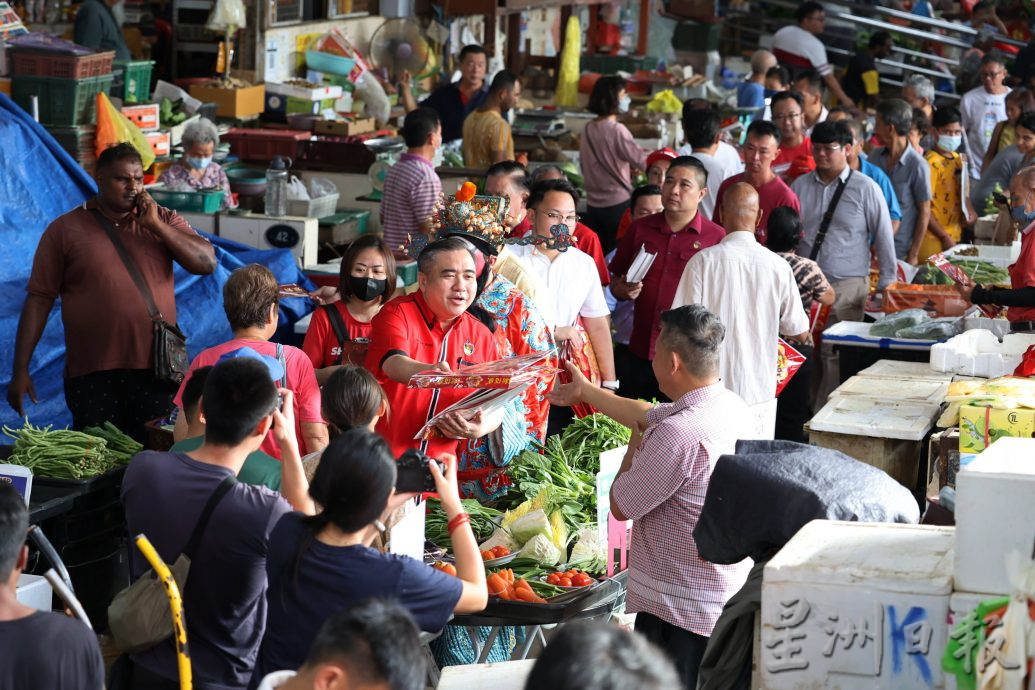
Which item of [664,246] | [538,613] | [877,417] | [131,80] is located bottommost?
[538,613]

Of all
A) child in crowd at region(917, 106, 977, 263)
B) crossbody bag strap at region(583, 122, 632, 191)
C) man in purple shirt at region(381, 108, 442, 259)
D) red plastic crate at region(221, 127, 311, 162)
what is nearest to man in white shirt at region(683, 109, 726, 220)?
crossbody bag strap at region(583, 122, 632, 191)

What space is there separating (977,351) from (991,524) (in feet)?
11.3

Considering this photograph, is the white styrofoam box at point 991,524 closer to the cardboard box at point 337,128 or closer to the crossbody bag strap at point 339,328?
the crossbody bag strap at point 339,328

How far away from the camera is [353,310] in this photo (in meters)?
5.58

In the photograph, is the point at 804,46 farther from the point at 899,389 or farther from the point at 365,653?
the point at 365,653

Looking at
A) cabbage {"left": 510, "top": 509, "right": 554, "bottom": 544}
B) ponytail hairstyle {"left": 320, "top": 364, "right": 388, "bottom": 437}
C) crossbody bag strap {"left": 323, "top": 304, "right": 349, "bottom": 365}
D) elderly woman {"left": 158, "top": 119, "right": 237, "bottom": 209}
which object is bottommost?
cabbage {"left": 510, "top": 509, "right": 554, "bottom": 544}

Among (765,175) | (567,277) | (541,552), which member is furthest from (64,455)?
(765,175)

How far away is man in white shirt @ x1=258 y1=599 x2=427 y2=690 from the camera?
237 cm

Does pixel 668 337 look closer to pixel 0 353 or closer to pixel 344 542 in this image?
pixel 344 542

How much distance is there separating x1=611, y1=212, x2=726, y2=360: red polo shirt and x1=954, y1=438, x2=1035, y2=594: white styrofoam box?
3.85 metres

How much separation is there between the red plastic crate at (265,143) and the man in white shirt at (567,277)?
424 centimetres

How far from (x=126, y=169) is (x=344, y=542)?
9.40 feet

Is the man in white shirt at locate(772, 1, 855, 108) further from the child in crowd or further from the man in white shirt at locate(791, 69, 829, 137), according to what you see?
the child in crowd

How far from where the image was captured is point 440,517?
5.04 meters
